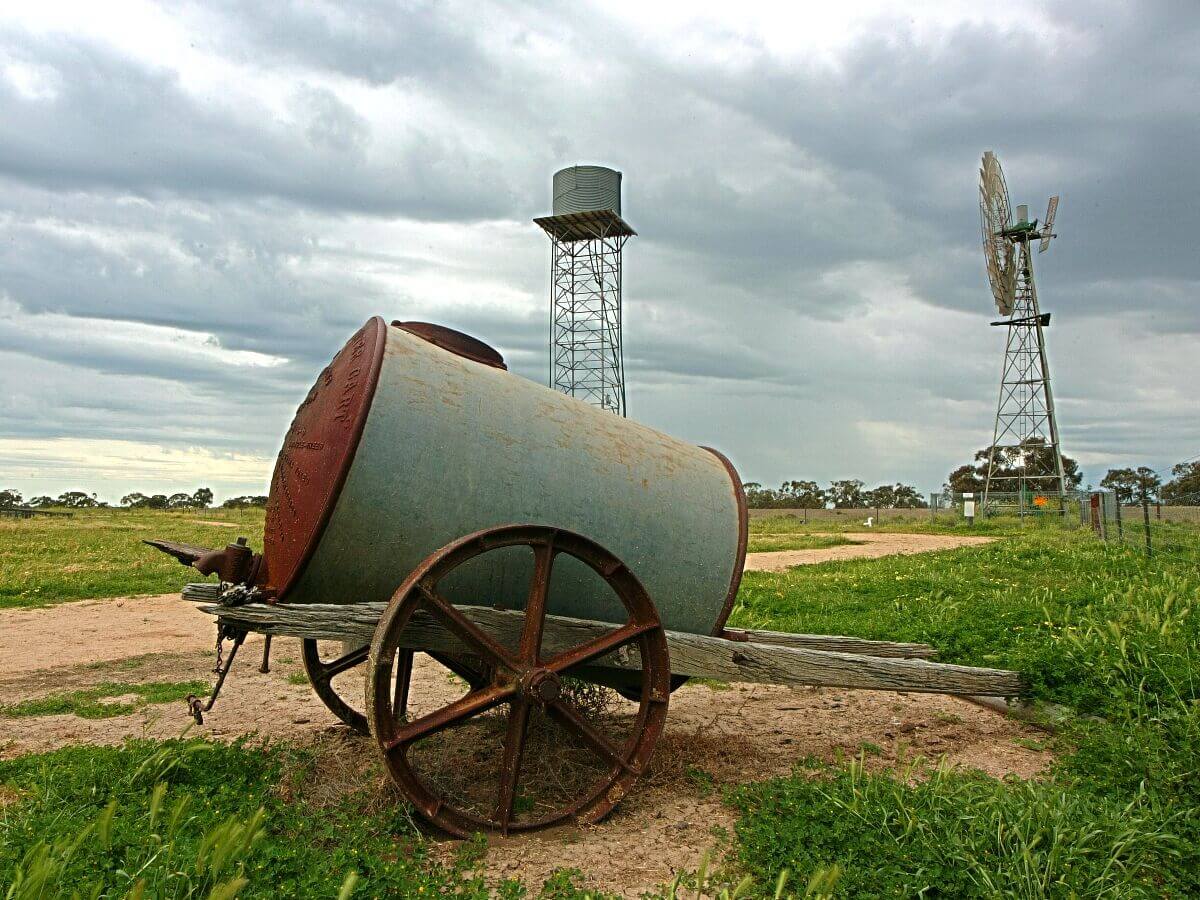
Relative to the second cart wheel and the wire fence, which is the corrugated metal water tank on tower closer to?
the wire fence

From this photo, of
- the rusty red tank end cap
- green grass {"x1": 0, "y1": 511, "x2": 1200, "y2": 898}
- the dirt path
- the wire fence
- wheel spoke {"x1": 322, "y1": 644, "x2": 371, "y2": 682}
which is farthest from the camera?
the dirt path

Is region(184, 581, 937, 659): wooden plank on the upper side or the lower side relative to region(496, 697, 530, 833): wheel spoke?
upper

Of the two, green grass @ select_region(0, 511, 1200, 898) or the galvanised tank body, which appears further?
the galvanised tank body

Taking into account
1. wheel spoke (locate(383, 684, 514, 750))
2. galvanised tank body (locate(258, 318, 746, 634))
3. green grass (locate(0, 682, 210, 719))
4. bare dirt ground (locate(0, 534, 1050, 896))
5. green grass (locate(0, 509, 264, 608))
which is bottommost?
green grass (locate(0, 682, 210, 719))

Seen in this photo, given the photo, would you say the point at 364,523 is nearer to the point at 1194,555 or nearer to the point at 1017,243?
the point at 1194,555

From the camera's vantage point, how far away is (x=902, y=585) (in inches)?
384

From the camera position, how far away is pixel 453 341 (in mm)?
4691

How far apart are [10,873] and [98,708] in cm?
→ 388

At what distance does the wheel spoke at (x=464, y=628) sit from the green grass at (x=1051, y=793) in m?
1.26

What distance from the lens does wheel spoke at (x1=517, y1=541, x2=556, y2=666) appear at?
3902 mm

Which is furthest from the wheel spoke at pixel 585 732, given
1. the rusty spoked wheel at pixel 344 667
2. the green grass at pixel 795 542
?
the green grass at pixel 795 542

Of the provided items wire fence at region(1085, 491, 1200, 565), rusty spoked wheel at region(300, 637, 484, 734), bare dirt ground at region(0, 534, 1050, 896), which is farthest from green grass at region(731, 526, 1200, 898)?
wire fence at region(1085, 491, 1200, 565)

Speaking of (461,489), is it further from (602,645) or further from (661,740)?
(661,740)

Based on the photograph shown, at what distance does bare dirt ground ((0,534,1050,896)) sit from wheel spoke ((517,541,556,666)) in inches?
32.0
